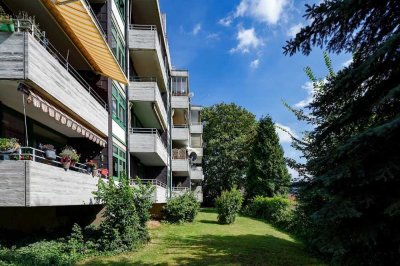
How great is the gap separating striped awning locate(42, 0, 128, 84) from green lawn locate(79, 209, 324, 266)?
8206 mm

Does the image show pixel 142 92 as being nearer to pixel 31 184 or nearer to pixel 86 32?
pixel 86 32

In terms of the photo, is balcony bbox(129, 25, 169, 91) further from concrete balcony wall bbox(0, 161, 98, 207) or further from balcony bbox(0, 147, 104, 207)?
balcony bbox(0, 147, 104, 207)

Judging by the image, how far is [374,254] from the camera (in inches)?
252

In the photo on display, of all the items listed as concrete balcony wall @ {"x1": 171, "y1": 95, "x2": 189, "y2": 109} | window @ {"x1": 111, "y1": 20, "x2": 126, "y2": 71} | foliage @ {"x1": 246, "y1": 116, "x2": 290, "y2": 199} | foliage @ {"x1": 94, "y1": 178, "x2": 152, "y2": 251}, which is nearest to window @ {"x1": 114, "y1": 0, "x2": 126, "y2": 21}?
window @ {"x1": 111, "y1": 20, "x2": 126, "y2": 71}

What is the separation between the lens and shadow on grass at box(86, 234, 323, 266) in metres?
13.9

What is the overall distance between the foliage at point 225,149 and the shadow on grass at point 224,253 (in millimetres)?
43436

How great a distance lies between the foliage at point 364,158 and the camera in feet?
19.9

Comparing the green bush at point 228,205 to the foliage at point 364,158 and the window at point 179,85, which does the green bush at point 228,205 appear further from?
the foliage at point 364,158

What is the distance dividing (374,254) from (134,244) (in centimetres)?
1091

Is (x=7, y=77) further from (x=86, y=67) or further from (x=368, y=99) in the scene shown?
(x=86, y=67)

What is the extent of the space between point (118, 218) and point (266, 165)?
3490 cm

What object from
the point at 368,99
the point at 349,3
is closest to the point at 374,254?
the point at 368,99

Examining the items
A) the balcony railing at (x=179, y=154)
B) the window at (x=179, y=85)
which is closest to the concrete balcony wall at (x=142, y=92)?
the balcony railing at (x=179, y=154)

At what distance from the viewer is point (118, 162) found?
21000 mm
